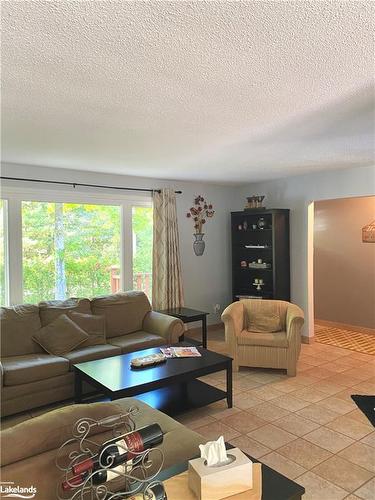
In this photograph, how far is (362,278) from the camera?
6.02 metres

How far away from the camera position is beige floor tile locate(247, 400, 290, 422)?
319 centimetres

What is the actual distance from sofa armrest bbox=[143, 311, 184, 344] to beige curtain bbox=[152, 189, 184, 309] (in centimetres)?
86

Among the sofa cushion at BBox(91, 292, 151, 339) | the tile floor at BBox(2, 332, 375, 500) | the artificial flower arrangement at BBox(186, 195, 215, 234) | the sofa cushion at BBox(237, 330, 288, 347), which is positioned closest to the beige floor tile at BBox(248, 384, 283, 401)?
the tile floor at BBox(2, 332, 375, 500)

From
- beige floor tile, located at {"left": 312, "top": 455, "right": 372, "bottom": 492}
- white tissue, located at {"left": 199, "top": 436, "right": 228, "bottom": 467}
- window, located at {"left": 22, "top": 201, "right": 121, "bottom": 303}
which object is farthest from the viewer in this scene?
window, located at {"left": 22, "top": 201, "right": 121, "bottom": 303}

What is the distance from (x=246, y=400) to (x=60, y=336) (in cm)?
194

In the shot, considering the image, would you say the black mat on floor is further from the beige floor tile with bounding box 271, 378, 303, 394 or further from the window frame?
the window frame

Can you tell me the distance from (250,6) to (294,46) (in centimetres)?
38

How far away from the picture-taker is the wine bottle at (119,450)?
3.91 ft

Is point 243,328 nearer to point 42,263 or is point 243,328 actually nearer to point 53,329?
point 53,329

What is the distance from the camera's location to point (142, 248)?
550 centimetres

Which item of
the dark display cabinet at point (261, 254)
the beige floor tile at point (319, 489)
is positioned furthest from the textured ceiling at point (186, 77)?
the beige floor tile at point (319, 489)

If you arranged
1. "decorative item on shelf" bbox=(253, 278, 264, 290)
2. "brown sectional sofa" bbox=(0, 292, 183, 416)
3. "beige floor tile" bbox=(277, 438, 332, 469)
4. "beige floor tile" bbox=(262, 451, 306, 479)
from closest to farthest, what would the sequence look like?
"beige floor tile" bbox=(262, 451, 306, 479), "beige floor tile" bbox=(277, 438, 332, 469), "brown sectional sofa" bbox=(0, 292, 183, 416), "decorative item on shelf" bbox=(253, 278, 264, 290)

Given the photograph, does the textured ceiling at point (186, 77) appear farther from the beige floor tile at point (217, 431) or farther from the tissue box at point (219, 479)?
the beige floor tile at point (217, 431)

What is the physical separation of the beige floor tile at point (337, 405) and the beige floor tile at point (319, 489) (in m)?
1.07
